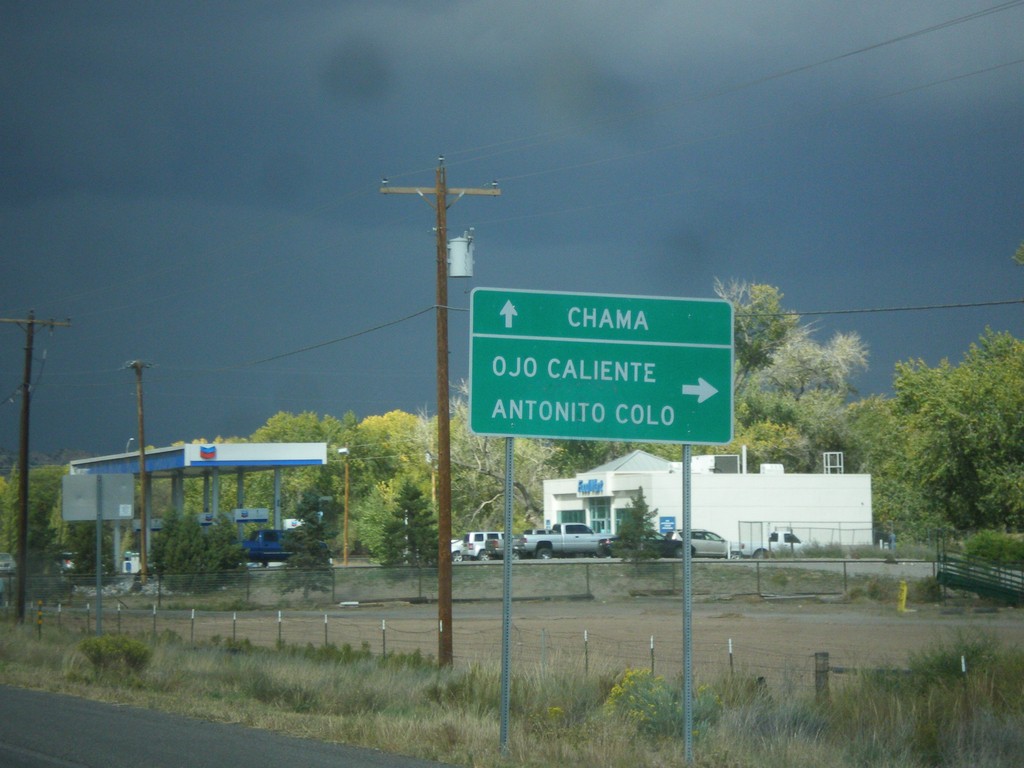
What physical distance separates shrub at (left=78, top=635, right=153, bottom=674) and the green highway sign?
10338 millimetres

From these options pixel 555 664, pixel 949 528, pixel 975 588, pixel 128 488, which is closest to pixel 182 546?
pixel 128 488

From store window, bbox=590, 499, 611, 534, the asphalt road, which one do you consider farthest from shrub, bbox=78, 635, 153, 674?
store window, bbox=590, 499, 611, 534

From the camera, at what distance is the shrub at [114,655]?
1723 cm

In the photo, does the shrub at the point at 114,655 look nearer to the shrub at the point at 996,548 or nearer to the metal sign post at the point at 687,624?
the metal sign post at the point at 687,624

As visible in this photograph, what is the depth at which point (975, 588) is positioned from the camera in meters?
40.1

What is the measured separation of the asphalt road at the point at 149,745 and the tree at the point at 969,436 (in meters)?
45.9

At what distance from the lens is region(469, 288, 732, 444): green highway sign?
9391 millimetres

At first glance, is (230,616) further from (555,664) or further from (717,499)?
(717,499)

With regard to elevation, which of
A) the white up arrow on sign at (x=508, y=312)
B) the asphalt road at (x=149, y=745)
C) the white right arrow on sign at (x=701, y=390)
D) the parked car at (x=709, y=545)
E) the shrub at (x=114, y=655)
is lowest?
the parked car at (x=709, y=545)

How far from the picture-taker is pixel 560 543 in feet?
205

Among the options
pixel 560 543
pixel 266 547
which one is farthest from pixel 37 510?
pixel 560 543

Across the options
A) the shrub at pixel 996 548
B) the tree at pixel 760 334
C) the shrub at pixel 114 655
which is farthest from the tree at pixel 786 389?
the shrub at pixel 114 655

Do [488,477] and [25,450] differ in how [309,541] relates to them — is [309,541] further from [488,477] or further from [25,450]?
[488,477]

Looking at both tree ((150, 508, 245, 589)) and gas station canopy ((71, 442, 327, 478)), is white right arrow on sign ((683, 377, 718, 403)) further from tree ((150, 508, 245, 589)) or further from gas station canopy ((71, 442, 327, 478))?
gas station canopy ((71, 442, 327, 478))
